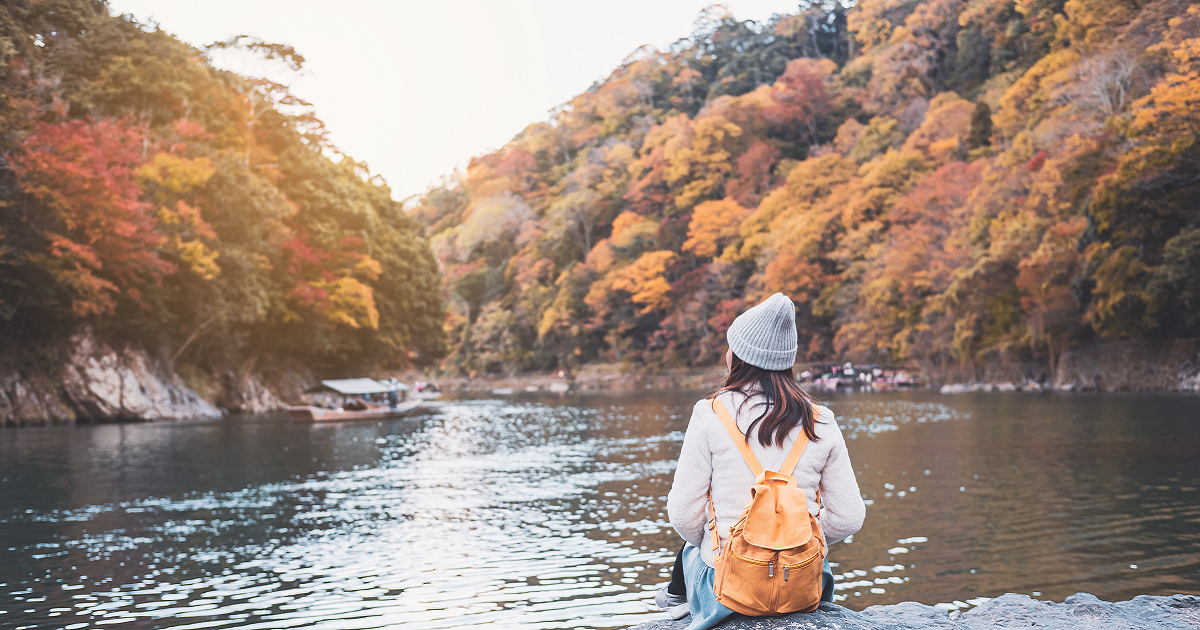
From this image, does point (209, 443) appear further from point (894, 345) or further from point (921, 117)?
point (921, 117)

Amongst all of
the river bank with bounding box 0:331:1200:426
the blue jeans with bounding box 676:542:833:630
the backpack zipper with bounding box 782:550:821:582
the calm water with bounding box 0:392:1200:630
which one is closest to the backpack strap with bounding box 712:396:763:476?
the backpack zipper with bounding box 782:550:821:582

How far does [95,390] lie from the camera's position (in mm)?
28453

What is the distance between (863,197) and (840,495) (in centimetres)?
4955

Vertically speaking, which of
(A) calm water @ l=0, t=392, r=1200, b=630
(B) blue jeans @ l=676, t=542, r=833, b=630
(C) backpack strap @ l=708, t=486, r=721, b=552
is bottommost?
(A) calm water @ l=0, t=392, r=1200, b=630

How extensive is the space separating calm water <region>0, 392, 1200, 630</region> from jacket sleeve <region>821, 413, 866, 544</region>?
3.74 metres

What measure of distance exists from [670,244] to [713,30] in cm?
3542

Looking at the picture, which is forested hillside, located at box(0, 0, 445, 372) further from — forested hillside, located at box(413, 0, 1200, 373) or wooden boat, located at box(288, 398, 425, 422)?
forested hillside, located at box(413, 0, 1200, 373)

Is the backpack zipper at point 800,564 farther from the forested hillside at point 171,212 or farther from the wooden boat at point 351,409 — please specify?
the wooden boat at point 351,409

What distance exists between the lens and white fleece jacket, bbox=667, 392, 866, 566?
10.0 feet

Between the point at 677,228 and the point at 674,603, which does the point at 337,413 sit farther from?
the point at 677,228

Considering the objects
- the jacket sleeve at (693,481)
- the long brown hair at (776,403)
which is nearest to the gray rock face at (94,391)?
the jacket sleeve at (693,481)

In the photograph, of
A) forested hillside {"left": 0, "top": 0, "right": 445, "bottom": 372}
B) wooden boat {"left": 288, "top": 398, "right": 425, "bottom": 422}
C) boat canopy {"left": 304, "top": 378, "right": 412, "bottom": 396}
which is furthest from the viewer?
boat canopy {"left": 304, "top": 378, "right": 412, "bottom": 396}

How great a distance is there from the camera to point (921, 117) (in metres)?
57.7

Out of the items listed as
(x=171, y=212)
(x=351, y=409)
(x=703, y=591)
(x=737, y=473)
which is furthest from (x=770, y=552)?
(x=351, y=409)
